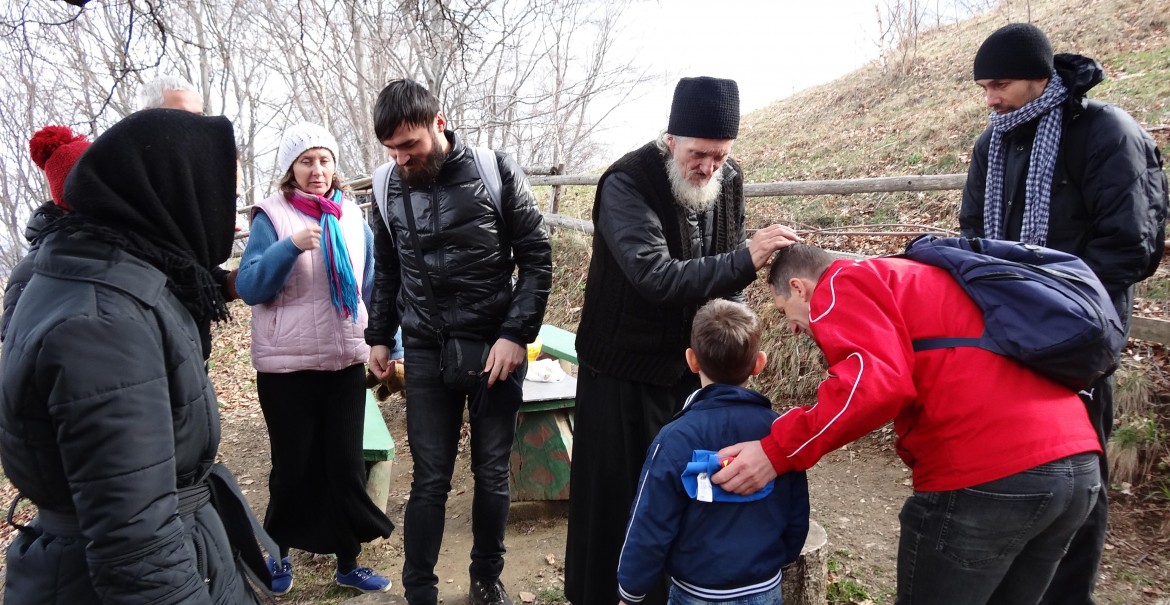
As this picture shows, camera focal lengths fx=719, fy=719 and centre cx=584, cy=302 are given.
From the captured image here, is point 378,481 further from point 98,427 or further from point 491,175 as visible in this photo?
point 98,427

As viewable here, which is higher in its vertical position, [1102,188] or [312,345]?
[1102,188]

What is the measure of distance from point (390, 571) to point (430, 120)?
7.53ft

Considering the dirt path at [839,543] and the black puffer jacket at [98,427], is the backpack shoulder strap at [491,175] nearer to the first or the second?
the black puffer jacket at [98,427]

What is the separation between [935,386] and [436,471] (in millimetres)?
1844

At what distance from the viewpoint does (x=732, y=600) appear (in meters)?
1.94

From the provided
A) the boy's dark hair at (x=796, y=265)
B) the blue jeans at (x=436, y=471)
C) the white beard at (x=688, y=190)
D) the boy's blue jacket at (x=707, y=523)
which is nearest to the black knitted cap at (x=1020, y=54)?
the white beard at (x=688, y=190)

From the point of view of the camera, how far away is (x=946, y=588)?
175cm

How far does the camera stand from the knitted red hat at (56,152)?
1639 mm

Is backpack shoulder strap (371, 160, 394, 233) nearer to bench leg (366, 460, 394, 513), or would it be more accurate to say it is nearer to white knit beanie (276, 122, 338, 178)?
white knit beanie (276, 122, 338, 178)

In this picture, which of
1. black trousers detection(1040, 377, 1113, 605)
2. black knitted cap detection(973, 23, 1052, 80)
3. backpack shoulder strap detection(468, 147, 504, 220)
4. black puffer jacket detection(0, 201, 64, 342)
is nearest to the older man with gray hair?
backpack shoulder strap detection(468, 147, 504, 220)

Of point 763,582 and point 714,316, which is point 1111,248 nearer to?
point 714,316

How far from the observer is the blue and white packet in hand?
1.85 meters

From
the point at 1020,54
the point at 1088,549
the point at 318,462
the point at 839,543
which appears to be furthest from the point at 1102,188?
the point at 318,462

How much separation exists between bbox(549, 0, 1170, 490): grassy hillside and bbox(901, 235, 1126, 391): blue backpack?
240 centimetres
